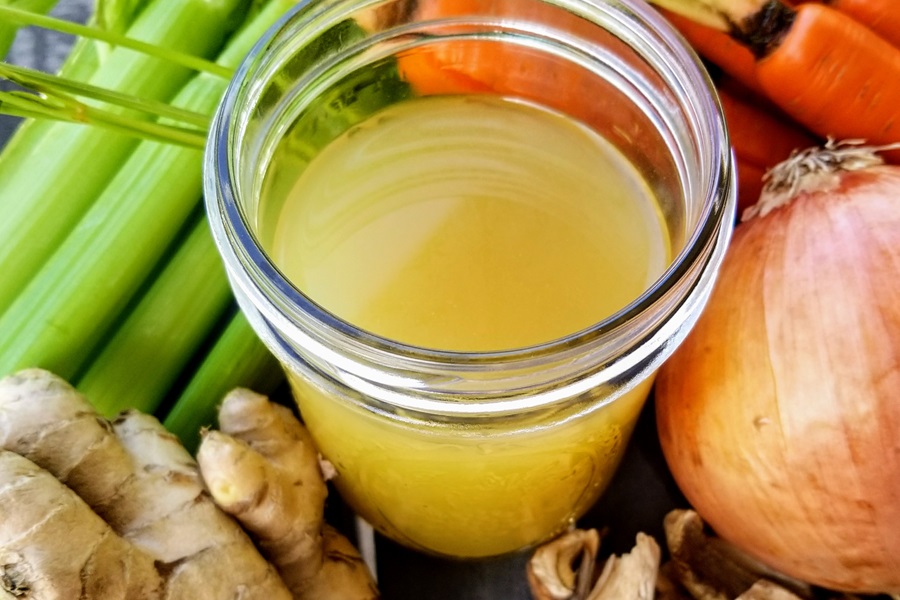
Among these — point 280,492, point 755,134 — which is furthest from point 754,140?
point 280,492

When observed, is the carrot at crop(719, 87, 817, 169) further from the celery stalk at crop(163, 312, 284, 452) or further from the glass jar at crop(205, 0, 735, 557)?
the celery stalk at crop(163, 312, 284, 452)

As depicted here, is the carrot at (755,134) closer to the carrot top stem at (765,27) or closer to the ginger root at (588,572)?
the carrot top stem at (765,27)

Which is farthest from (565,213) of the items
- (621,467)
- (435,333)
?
(621,467)

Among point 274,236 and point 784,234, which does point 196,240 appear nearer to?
point 274,236

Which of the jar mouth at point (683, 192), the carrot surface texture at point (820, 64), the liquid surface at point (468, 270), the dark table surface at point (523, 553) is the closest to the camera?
the jar mouth at point (683, 192)

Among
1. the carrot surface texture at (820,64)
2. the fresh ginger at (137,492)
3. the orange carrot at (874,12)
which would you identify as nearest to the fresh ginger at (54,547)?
the fresh ginger at (137,492)

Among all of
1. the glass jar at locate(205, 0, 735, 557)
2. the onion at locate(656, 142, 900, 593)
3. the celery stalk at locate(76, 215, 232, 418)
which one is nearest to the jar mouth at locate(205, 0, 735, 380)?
the glass jar at locate(205, 0, 735, 557)

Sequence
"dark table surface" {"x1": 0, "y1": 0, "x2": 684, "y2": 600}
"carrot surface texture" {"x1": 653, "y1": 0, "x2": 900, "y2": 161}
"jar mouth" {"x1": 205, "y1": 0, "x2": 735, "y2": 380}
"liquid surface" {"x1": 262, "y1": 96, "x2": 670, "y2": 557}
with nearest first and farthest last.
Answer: "jar mouth" {"x1": 205, "y1": 0, "x2": 735, "y2": 380}
"liquid surface" {"x1": 262, "y1": 96, "x2": 670, "y2": 557}
"carrot surface texture" {"x1": 653, "y1": 0, "x2": 900, "y2": 161}
"dark table surface" {"x1": 0, "y1": 0, "x2": 684, "y2": 600}
